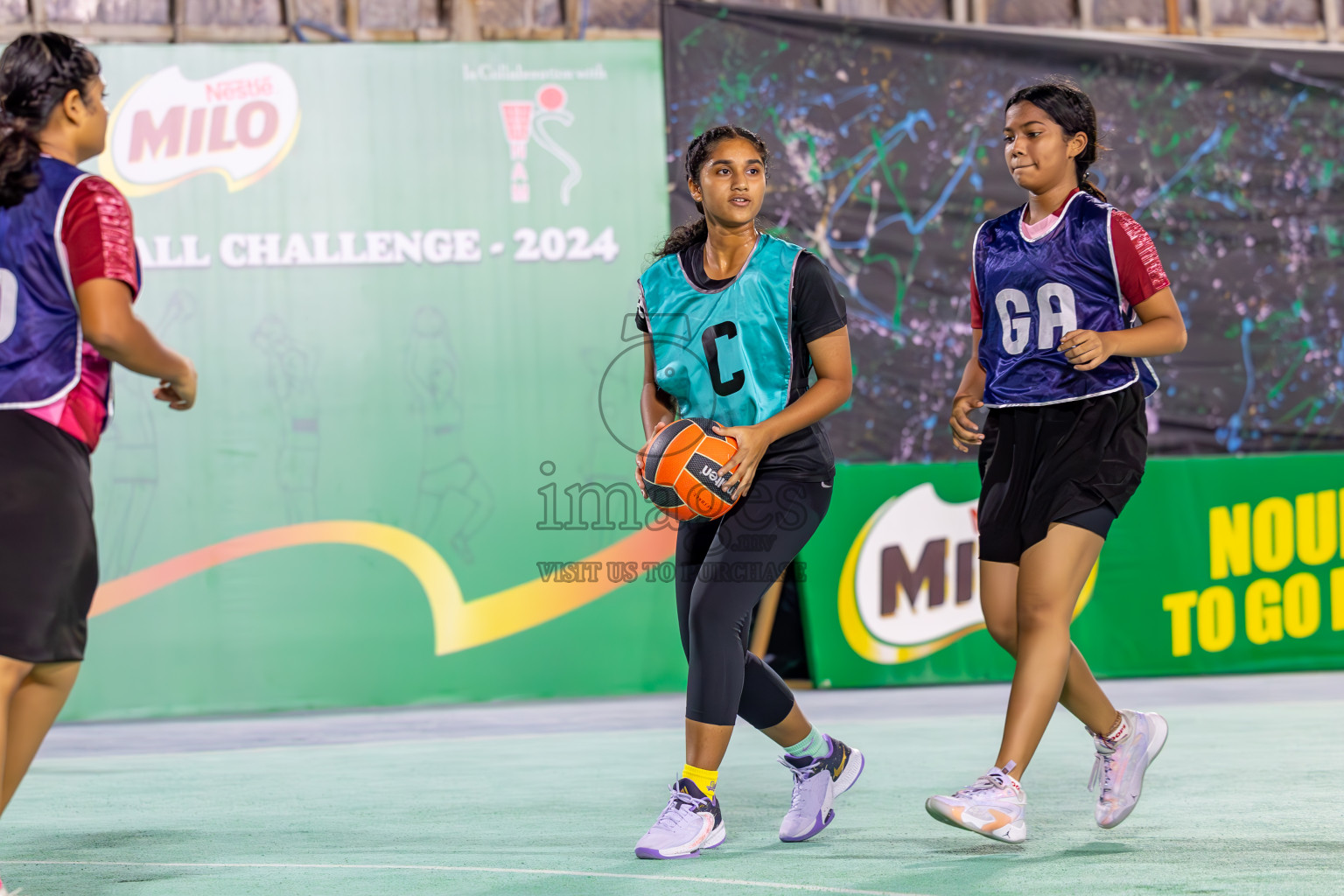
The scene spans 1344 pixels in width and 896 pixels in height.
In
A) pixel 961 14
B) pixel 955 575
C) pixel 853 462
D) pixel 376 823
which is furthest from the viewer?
pixel 961 14

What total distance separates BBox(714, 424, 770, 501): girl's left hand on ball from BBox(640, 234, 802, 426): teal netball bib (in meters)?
0.13

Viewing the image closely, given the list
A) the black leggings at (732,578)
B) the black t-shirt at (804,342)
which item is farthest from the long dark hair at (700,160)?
the black leggings at (732,578)

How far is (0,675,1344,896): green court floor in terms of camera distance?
3.01 meters

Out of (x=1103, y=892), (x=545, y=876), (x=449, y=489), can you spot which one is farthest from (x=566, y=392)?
(x=1103, y=892)

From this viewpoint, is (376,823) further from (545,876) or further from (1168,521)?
(1168,521)

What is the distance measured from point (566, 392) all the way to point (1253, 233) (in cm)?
460

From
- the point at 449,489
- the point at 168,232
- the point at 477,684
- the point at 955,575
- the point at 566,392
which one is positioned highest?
the point at 168,232

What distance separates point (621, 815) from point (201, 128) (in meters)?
5.51

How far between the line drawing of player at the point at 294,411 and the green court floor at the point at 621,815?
1685 millimetres

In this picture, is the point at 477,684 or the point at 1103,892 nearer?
the point at 1103,892

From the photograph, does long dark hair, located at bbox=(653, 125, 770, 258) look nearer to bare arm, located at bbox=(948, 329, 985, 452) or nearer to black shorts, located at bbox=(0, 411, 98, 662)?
bare arm, located at bbox=(948, 329, 985, 452)

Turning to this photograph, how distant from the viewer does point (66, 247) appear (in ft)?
8.58

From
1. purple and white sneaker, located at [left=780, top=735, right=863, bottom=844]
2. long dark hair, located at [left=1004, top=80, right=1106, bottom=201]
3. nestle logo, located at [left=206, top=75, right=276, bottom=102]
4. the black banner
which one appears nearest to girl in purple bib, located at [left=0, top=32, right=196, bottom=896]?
purple and white sneaker, located at [left=780, top=735, right=863, bottom=844]

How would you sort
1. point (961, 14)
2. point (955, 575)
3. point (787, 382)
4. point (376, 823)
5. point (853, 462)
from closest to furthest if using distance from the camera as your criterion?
point (787, 382) → point (376, 823) → point (955, 575) → point (853, 462) → point (961, 14)
